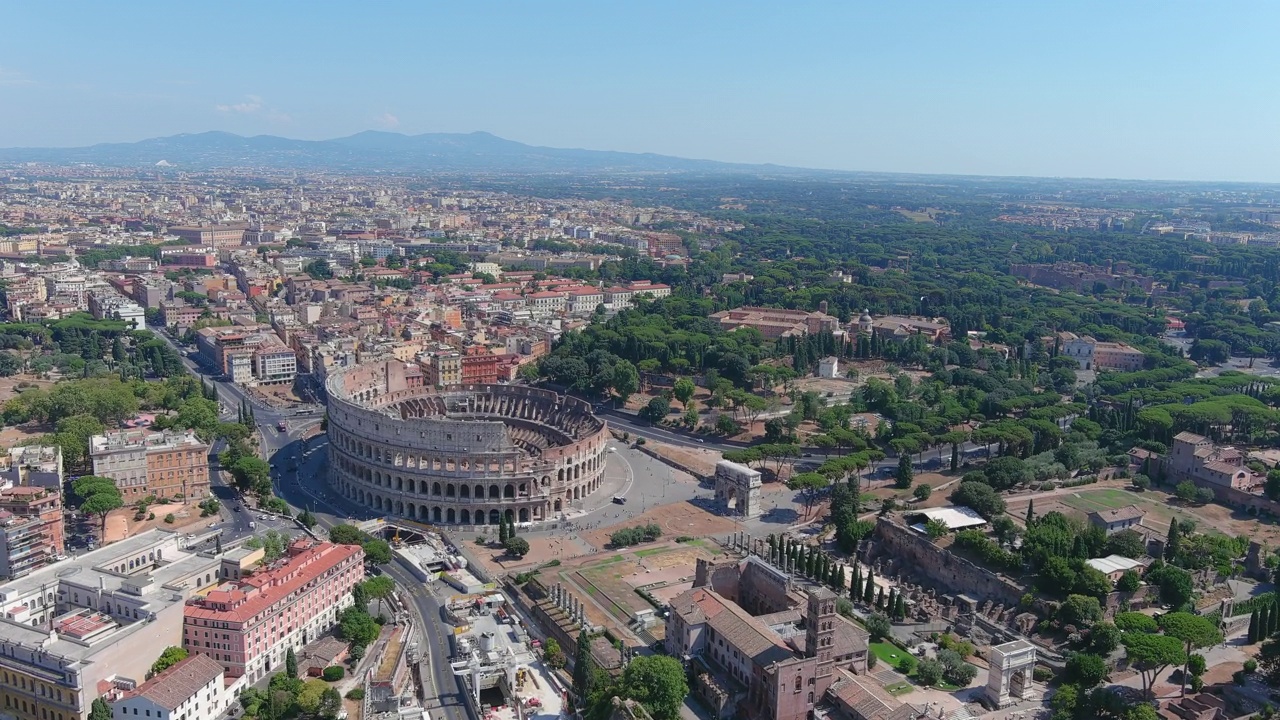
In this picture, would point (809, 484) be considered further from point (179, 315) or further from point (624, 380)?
point (179, 315)

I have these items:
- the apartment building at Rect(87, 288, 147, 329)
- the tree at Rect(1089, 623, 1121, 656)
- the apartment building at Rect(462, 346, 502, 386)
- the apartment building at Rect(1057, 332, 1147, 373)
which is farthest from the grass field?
the apartment building at Rect(87, 288, 147, 329)

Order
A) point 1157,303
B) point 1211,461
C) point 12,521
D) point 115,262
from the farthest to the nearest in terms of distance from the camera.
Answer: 1. point 115,262
2. point 1157,303
3. point 1211,461
4. point 12,521

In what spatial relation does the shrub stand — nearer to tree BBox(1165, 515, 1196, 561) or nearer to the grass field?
the grass field

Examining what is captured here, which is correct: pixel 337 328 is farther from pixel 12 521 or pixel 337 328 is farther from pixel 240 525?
pixel 12 521

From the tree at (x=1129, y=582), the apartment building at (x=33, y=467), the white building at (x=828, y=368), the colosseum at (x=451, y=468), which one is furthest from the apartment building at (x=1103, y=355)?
the apartment building at (x=33, y=467)

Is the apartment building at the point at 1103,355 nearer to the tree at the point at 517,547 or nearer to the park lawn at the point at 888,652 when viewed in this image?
the park lawn at the point at 888,652

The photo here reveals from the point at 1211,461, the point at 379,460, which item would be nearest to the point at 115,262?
the point at 379,460
